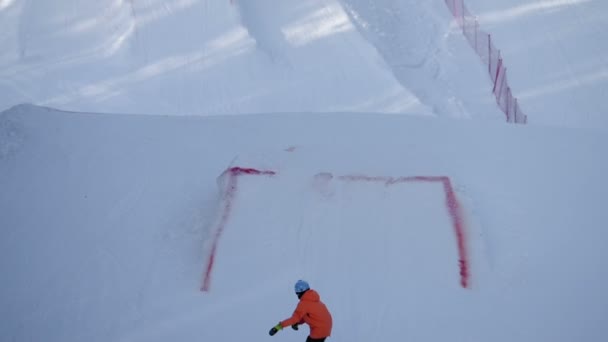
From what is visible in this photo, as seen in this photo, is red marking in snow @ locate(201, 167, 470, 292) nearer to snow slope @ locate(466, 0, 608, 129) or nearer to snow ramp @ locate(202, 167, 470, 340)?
snow ramp @ locate(202, 167, 470, 340)

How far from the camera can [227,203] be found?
18.0 ft

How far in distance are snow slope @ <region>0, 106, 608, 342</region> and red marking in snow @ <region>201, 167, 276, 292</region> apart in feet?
0.15

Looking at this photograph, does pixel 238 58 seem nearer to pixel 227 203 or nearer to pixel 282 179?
pixel 282 179

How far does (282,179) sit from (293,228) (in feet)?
1.75

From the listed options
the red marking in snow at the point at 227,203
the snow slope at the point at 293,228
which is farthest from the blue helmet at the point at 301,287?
the red marking in snow at the point at 227,203

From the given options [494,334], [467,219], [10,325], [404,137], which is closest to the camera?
[494,334]

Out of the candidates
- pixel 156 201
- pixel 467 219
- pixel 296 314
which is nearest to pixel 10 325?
pixel 156 201

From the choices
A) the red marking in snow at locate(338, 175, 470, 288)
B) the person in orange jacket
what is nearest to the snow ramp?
the red marking in snow at locate(338, 175, 470, 288)

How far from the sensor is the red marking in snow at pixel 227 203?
5059 mm

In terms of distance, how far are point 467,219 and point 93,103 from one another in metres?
4.25

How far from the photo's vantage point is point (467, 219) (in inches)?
204

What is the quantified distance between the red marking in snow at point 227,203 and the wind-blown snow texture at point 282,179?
0.04 meters

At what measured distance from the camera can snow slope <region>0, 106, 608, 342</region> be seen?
4.73 meters

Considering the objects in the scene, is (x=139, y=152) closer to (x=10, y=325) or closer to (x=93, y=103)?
(x=93, y=103)
